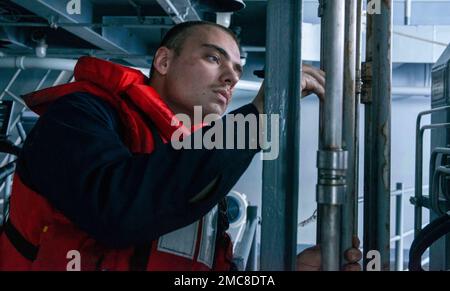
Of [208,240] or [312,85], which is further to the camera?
[208,240]

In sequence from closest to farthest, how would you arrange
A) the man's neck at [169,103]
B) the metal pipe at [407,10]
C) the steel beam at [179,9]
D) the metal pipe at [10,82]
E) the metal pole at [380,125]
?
the metal pole at [380,125] → the man's neck at [169,103] → the steel beam at [179,9] → the metal pipe at [10,82] → the metal pipe at [407,10]

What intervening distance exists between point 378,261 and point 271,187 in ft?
1.04

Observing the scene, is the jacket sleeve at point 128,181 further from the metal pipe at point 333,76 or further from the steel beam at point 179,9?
the steel beam at point 179,9

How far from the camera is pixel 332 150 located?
66 cm

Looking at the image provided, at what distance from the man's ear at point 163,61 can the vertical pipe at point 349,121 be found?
57 centimetres

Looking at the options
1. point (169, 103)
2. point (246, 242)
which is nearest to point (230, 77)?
point (169, 103)

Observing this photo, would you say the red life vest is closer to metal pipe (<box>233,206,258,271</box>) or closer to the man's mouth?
the man's mouth

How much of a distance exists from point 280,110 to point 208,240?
0.42 metres

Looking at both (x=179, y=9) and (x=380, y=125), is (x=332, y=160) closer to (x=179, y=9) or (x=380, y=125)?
(x=380, y=125)

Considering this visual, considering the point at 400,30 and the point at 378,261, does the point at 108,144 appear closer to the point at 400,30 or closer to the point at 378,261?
the point at 378,261

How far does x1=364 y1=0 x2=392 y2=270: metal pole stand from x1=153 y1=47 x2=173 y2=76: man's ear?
54 cm

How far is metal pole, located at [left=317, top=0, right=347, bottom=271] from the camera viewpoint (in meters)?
0.65

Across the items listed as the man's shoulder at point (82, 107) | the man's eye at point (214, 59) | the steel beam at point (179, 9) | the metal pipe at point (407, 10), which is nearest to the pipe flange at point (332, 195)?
the man's shoulder at point (82, 107)

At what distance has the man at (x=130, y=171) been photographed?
2.38ft
